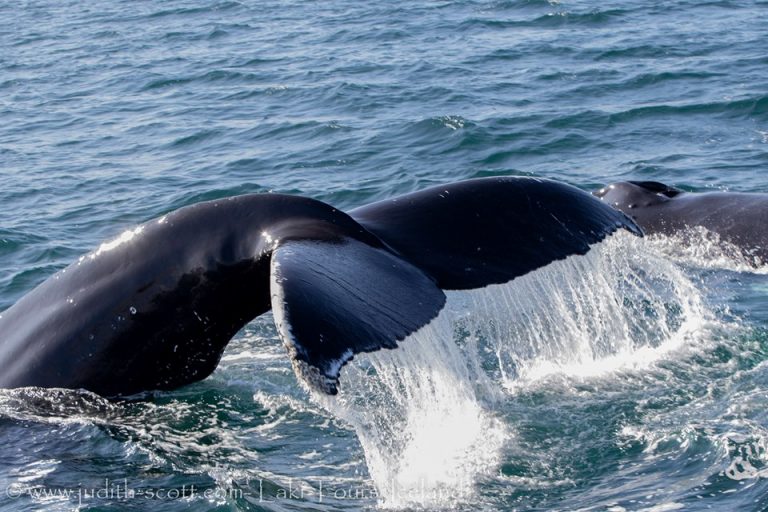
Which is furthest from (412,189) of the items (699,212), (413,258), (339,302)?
(339,302)

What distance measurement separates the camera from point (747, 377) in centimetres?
777

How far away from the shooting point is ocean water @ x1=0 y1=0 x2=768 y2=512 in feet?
20.5

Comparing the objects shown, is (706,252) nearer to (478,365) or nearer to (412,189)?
(412,189)

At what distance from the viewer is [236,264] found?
577 centimetres

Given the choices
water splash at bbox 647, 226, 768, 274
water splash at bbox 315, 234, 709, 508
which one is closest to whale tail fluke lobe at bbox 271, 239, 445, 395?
water splash at bbox 315, 234, 709, 508

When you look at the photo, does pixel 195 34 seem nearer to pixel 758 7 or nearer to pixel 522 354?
pixel 758 7

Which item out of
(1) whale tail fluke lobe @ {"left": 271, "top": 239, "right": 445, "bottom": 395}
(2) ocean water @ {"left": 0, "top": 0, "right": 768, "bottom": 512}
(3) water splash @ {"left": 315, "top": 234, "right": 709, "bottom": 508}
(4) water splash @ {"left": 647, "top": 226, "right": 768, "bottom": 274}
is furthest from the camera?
(4) water splash @ {"left": 647, "top": 226, "right": 768, "bottom": 274}

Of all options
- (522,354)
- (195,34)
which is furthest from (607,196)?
(195,34)

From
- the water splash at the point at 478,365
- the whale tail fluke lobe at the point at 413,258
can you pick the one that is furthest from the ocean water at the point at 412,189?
the whale tail fluke lobe at the point at 413,258

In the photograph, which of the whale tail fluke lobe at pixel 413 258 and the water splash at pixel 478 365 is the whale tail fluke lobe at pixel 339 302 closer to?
the whale tail fluke lobe at pixel 413 258

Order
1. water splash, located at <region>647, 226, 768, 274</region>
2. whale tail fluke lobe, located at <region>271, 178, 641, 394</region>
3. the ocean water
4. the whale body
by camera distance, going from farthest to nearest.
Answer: the whale body < water splash, located at <region>647, 226, 768, 274</region> < the ocean water < whale tail fluke lobe, located at <region>271, 178, 641, 394</region>

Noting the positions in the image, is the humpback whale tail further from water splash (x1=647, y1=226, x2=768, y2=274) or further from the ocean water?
water splash (x1=647, y1=226, x2=768, y2=274)

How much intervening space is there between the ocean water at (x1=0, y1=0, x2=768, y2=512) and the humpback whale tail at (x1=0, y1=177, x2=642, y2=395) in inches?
7.8

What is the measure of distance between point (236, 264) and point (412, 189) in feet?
28.4
